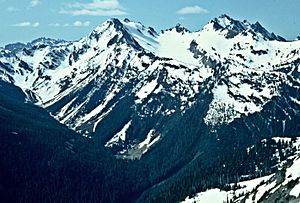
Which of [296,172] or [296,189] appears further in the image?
[296,172]

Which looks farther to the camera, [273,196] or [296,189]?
[273,196]
